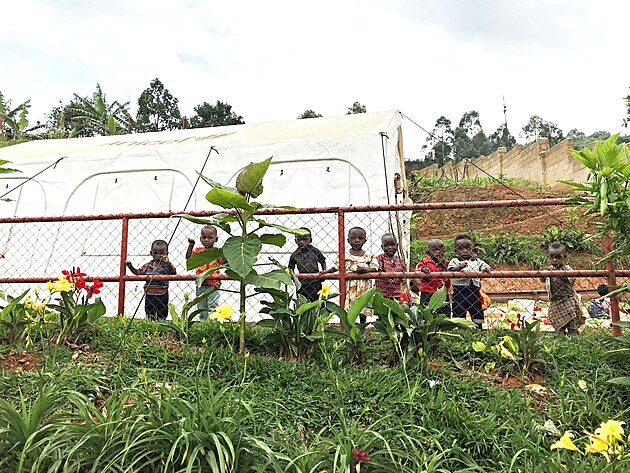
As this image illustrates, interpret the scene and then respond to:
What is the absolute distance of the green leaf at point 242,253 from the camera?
279cm

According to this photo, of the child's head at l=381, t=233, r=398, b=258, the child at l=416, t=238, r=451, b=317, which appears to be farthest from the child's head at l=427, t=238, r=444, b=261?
the child's head at l=381, t=233, r=398, b=258

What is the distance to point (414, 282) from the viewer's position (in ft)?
16.5

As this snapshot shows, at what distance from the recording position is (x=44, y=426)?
2182 mm

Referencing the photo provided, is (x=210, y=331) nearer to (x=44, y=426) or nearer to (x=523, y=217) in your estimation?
(x=44, y=426)

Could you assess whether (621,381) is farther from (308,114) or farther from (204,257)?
(308,114)

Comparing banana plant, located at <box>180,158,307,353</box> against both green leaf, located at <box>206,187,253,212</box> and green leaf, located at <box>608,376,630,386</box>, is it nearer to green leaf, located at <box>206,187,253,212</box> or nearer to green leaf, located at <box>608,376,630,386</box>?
green leaf, located at <box>206,187,253,212</box>

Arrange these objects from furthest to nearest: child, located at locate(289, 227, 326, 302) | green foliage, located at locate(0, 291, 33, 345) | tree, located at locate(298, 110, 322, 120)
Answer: tree, located at locate(298, 110, 322, 120) < child, located at locate(289, 227, 326, 302) < green foliage, located at locate(0, 291, 33, 345)

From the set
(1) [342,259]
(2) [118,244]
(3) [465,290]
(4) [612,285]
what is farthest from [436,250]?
(2) [118,244]

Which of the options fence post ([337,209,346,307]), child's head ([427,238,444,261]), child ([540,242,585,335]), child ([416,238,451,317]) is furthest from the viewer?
child's head ([427,238,444,261])

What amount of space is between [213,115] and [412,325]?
33.4 metres

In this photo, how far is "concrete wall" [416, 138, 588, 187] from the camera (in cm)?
1777

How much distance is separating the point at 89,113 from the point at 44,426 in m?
29.0

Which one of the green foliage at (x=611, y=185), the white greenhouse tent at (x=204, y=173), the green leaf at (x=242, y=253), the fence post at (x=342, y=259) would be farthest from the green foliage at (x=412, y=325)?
the white greenhouse tent at (x=204, y=173)

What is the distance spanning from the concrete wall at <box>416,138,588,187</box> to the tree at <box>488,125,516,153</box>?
21841 millimetres
